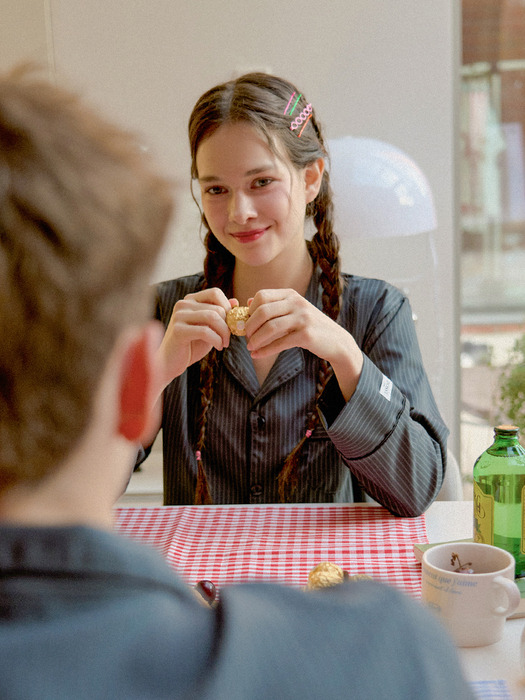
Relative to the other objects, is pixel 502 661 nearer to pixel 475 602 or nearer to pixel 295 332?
pixel 475 602

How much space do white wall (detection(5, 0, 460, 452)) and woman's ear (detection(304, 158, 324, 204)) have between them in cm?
114

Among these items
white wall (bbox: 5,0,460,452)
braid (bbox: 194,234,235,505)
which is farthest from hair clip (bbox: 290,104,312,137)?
white wall (bbox: 5,0,460,452)

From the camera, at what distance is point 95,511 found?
41cm

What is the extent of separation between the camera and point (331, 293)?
1.63m

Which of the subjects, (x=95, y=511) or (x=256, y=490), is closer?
(x=95, y=511)

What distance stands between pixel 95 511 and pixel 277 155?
3.89ft

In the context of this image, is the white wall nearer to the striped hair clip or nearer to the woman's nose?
the striped hair clip

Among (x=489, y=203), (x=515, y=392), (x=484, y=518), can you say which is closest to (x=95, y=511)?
(x=484, y=518)

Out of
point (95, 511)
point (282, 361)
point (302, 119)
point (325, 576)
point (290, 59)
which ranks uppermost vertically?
point (290, 59)

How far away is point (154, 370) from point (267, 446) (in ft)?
3.73

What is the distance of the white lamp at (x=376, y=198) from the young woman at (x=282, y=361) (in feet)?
1.29

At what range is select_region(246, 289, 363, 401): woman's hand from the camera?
1.27 metres

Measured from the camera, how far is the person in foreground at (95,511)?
0.36 m

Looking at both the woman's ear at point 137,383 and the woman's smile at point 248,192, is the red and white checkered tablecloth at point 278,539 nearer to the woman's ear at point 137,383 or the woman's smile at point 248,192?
the woman's smile at point 248,192
